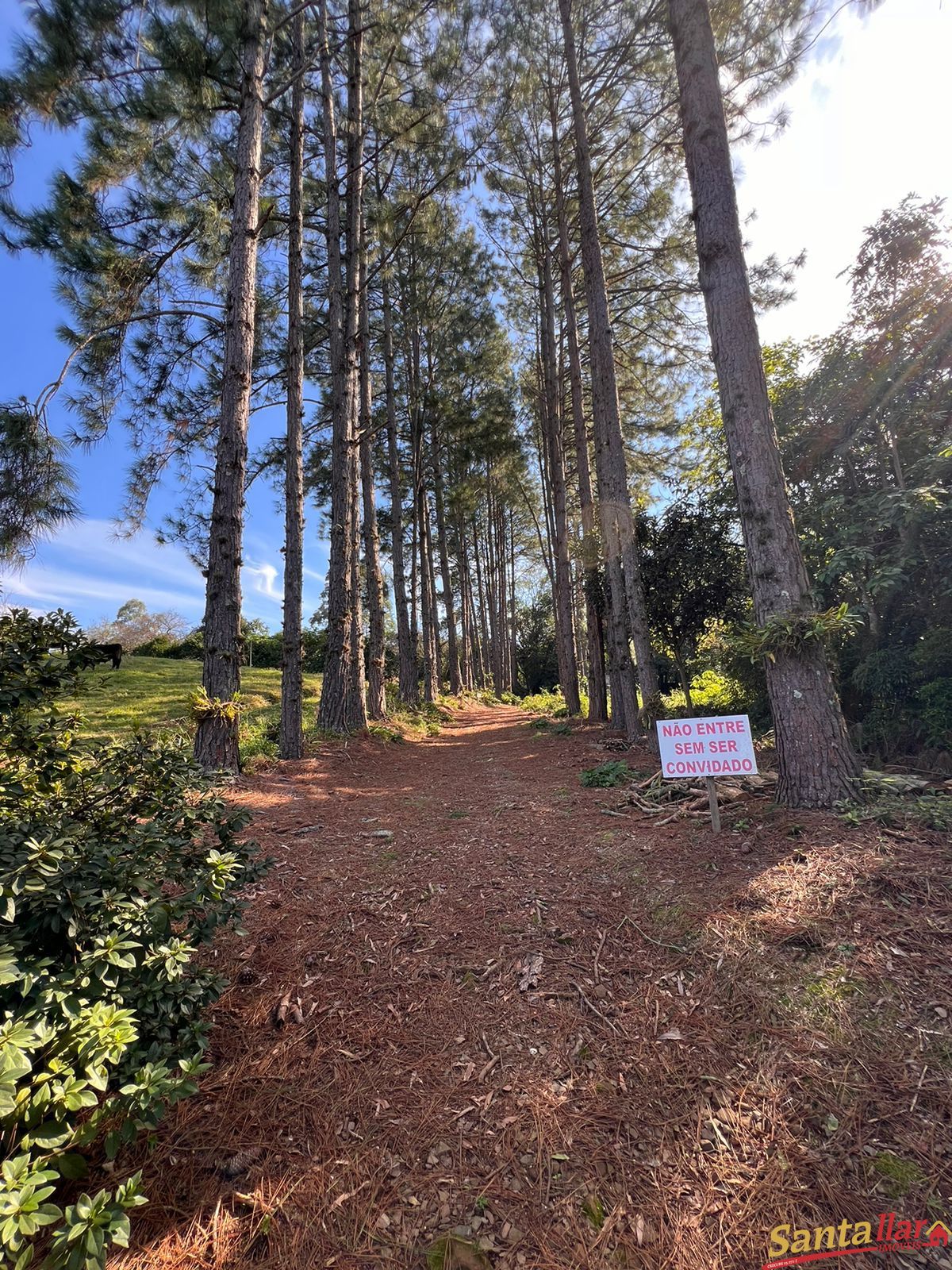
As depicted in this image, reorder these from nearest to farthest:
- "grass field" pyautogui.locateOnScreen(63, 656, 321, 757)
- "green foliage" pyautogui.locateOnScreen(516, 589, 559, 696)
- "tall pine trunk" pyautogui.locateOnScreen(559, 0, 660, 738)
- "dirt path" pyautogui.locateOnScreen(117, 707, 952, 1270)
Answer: "dirt path" pyautogui.locateOnScreen(117, 707, 952, 1270), "tall pine trunk" pyautogui.locateOnScreen(559, 0, 660, 738), "grass field" pyautogui.locateOnScreen(63, 656, 321, 757), "green foliage" pyautogui.locateOnScreen(516, 589, 559, 696)

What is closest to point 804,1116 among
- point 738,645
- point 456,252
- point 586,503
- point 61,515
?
point 738,645

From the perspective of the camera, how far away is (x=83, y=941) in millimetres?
1340

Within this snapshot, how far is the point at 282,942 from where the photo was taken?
2.38 meters

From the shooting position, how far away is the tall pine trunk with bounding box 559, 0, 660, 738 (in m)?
6.44

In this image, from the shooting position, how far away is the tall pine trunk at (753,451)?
11.0ft

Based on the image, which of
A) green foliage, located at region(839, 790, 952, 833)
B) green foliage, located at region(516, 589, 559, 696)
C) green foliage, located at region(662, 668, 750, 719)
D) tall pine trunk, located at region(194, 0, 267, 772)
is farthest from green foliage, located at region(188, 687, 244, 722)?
green foliage, located at region(516, 589, 559, 696)

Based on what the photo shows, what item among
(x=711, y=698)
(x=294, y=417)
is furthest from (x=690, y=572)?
(x=294, y=417)

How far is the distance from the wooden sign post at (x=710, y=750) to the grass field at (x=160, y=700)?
465 centimetres

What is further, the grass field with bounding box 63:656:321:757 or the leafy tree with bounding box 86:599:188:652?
the leafy tree with bounding box 86:599:188:652

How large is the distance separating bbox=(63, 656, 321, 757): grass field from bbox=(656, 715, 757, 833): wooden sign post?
15.3 ft

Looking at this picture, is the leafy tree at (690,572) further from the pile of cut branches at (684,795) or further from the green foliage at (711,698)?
the pile of cut branches at (684,795)

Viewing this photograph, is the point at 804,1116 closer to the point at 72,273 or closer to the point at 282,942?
the point at 282,942

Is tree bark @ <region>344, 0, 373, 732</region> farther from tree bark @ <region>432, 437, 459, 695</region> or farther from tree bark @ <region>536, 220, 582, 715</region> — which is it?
tree bark @ <region>432, 437, 459, 695</region>

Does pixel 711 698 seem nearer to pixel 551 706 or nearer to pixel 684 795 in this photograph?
pixel 684 795
